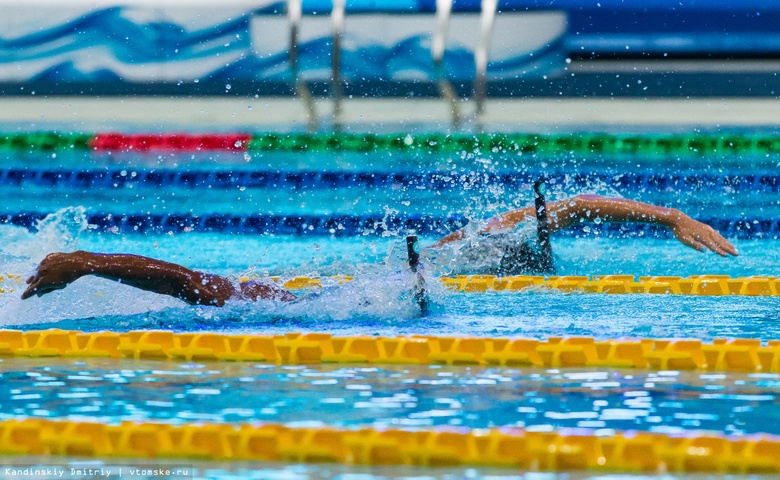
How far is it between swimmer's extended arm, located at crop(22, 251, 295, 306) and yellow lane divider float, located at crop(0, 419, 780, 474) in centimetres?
82

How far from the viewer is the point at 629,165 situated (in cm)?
683

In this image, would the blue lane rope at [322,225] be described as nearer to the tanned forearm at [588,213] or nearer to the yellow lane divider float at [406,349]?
the tanned forearm at [588,213]

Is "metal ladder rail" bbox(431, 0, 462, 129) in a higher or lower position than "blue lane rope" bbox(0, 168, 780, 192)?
higher

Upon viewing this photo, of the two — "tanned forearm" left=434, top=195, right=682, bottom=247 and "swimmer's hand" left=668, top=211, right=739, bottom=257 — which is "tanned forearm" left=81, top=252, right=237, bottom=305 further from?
"swimmer's hand" left=668, top=211, right=739, bottom=257

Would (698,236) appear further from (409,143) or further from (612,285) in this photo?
(409,143)

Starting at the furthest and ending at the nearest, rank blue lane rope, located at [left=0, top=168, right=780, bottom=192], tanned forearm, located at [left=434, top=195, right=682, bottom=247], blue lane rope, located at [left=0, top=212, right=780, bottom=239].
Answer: blue lane rope, located at [left=0, top=168, right=780, bottom=192]
blue lane rope, located at [left=0, top=212, right=780, bottom=239]
tanned forearm, located at [left=434, top=195, right=682, bottom=247]

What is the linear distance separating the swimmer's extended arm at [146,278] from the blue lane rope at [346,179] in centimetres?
316

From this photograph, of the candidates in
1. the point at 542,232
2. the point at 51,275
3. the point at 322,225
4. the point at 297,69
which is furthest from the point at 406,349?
the point at 297,69

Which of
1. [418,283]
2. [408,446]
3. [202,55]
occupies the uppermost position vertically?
[202,55]

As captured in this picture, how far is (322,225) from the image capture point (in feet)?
20.1

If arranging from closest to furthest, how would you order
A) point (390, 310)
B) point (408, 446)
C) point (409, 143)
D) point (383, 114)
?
1. point (408, 446)
2. point (390, 310)
3. point (409, 143)
4. point (383, 114)

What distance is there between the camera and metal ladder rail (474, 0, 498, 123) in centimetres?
892

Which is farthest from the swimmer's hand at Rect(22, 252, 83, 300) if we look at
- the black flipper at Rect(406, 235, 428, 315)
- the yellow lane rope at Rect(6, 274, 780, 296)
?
the yellow lane rope at Rect(6, 274, 780, 296)

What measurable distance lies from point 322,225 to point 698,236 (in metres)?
2.95
